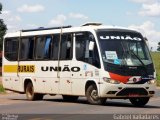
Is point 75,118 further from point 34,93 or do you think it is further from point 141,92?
point 34,93

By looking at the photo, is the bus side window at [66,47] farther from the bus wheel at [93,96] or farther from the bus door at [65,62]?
the bus wheel at [93,96]

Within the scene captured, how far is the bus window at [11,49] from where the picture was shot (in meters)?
26.6

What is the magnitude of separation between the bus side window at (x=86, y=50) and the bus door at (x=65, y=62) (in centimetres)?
51

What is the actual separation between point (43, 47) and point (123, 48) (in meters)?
4.50

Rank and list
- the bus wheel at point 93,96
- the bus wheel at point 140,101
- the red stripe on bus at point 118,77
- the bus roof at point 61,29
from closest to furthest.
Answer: the red stripe on bus at point 118,77 < the bus wheel at point 93,96 < the bus wheel at point 140,101 < the bus roof at point 61,29

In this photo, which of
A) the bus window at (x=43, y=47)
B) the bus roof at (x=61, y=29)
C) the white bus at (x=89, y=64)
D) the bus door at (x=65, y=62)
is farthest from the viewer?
the bus window at (x=43, y=47)

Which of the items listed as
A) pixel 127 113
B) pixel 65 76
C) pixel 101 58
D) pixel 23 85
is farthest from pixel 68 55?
pixel 127 113

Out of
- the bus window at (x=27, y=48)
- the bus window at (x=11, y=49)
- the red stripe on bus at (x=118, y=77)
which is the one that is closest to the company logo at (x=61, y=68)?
the bus window at (x=27, y=48)

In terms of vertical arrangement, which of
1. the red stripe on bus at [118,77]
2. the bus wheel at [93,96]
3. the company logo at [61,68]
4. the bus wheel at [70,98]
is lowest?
the bus wheel at [70,98]

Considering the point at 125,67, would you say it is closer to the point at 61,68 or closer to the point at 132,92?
the point at 132,92

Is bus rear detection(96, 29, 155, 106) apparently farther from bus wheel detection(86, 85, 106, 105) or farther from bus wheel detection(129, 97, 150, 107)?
bus wheel detection(86, 85, 106, 105)

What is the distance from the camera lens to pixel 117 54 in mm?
21031

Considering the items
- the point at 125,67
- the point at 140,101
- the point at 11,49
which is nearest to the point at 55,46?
the point at 11,49

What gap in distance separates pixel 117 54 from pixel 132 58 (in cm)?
59
